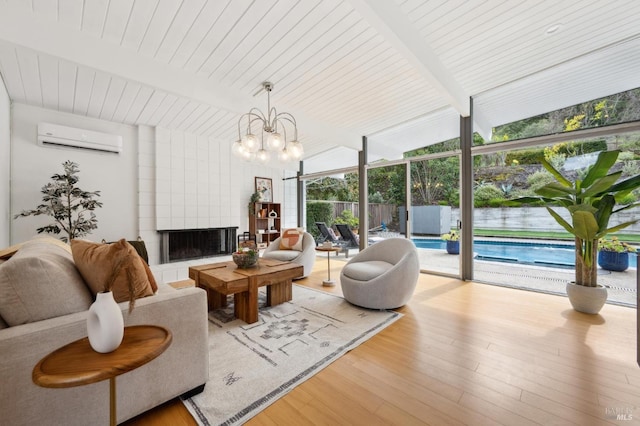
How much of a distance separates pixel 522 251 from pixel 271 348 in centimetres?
767

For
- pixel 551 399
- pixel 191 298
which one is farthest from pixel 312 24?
pixel 551 399

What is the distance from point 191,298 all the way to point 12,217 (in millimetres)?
4314

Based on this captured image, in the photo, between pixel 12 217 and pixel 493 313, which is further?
pixel 12 217

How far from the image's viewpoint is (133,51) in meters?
2.80

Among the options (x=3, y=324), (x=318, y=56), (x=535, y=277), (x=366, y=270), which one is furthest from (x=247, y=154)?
(x=535, y=277)

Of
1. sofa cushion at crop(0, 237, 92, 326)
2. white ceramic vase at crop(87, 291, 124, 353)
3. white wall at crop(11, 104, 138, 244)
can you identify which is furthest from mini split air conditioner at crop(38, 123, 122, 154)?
white ceramic vase at crop(87, 291, 124, 353)

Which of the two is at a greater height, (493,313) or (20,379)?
(20,379)

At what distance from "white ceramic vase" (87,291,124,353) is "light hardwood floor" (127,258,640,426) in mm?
745

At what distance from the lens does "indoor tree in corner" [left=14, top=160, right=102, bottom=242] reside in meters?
3.76

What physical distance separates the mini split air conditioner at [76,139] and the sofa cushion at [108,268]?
3.74 meters

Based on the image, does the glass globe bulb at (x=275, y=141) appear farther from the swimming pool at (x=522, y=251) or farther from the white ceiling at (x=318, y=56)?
the swimming pool at (x=522, y=251)

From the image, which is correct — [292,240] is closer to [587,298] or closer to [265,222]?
[265,222]

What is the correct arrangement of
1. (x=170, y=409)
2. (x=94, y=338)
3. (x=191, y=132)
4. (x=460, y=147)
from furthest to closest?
(x=191, y=132) < (x=460, y=147) < (x=170, y=409) < (x=94, y=338)

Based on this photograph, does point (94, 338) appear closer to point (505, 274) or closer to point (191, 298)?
point (191, 298)
